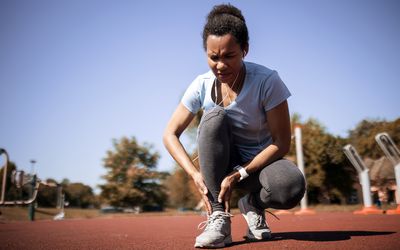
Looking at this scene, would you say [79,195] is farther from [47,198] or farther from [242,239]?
[242,239]

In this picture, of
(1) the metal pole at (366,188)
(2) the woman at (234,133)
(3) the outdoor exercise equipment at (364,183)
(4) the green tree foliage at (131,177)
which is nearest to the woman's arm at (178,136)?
(2) the woman at (234,133)

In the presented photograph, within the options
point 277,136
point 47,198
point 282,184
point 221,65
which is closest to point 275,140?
point 277,136

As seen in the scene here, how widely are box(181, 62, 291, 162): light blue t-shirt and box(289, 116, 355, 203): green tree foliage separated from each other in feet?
75.7

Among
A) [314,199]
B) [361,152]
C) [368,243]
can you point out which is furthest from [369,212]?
[361,152]

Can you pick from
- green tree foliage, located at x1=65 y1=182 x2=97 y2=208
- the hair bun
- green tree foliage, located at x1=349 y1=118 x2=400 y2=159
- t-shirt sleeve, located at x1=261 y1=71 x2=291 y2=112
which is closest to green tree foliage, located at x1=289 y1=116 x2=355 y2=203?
green tree foliage, located at x1=349 y1=118 x2=400 y2=159

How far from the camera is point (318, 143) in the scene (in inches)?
995

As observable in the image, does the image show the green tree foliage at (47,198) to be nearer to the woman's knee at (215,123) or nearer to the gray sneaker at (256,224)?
the gray sneaker at (256,224)

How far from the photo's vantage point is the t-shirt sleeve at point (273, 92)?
82.4 inches

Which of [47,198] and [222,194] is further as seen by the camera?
[47,198]

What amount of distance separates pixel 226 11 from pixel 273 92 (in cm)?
68

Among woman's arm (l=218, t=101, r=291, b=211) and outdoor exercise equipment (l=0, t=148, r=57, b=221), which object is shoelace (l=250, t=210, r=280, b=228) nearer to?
woman's arm (l=218, t=101, r=291, b=211)

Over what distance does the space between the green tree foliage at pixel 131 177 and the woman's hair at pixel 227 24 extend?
35.7m

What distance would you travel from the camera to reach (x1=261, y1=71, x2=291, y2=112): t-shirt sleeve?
6.86 feet

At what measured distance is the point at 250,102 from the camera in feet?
7.20
